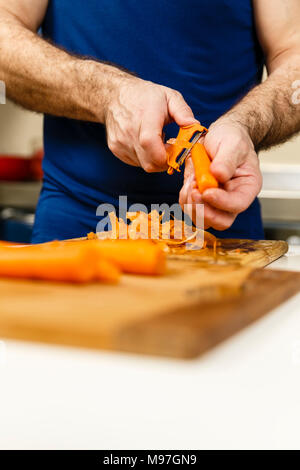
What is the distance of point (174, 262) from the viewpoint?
1.03 meters

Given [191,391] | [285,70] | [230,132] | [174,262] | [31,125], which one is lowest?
[191,391]

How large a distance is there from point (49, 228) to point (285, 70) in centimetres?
70

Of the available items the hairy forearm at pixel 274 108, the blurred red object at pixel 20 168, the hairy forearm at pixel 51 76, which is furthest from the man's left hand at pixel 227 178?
the blurred red object at pixel 20 168

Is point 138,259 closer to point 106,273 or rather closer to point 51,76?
point 106,273

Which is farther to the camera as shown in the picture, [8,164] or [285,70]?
[8,164]

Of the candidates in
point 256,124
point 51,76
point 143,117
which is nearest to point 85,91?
point 51,76

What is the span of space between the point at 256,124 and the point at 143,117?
12.5 inches

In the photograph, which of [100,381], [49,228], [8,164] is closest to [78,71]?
[49,228]

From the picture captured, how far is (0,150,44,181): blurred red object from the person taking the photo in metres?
3.38

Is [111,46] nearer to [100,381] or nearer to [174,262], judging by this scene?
[174,262]

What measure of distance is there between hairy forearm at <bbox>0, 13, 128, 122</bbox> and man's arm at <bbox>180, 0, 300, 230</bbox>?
275mm

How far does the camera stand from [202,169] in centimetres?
112

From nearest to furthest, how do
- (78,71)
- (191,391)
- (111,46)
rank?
(191,391) < (78,71) < (111,46)

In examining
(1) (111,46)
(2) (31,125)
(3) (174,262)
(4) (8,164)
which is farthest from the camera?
(2) (31,125)
